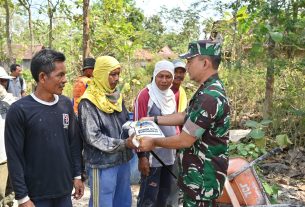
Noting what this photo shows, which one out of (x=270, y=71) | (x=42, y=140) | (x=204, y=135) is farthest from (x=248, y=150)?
(x=42, y=140)

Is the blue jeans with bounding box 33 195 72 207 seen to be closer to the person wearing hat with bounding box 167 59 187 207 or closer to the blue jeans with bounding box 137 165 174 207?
the blue jeans with bounding box 137 165 174 207

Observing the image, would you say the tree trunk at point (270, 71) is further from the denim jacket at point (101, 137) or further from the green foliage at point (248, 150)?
the denim jacket at point (101, 137)

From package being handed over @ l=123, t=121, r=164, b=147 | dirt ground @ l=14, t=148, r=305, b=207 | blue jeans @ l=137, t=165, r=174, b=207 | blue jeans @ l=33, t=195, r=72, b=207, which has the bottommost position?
dirt ground @ l=14, t=148, r=305, b=207

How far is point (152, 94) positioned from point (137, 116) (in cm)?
25

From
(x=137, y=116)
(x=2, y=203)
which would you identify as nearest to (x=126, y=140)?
(x=137, y=116)

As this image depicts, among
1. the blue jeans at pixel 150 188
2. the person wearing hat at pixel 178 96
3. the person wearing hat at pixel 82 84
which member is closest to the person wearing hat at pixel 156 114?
the blue jeans at pixel 150 188

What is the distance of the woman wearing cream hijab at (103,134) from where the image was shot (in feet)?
8.30

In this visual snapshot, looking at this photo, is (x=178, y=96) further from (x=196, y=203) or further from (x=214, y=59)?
(x=196, y=203)

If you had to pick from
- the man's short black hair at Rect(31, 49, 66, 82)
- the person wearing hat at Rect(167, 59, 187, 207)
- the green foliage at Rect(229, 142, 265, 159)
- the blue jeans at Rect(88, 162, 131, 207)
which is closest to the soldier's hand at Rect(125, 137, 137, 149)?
the blue jeans at Rect(88, 162, 131, 207)

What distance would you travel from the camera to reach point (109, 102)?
2654 millimetres

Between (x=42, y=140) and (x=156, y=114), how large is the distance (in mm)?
1286

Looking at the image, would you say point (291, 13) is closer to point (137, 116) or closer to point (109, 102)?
point (137, 116)

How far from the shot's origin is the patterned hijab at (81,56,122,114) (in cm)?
259

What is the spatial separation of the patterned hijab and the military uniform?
73 centimetres
